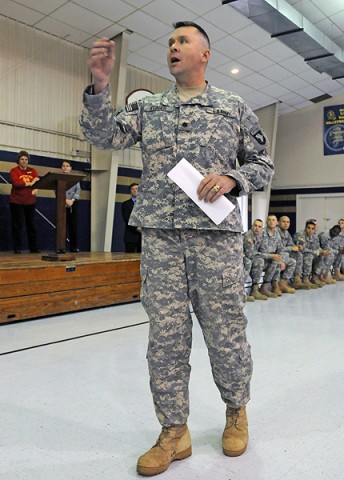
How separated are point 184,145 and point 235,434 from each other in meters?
0.98

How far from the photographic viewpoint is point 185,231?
1458 mm

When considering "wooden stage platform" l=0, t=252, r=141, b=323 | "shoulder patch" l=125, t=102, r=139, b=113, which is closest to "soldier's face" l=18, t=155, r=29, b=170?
"wooden stage platform" l=0, t=252, r=141, b=323

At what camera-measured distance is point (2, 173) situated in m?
6.45

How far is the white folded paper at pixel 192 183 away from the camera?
1.36 metres

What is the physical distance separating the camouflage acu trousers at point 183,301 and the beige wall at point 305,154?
10903 millimetres

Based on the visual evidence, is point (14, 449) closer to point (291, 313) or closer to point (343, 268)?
point (291, 313)

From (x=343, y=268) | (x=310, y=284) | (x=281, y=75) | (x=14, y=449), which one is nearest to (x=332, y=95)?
(x=281, y=75)

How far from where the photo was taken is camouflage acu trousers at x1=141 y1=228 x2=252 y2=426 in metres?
1.46

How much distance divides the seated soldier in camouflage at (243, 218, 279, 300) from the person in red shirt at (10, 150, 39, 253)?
8.70ft

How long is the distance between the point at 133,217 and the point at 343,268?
725cm

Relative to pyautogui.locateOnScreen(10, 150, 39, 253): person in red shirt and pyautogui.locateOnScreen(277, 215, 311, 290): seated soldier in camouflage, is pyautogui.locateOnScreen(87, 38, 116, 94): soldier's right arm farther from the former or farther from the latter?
pyautogui.locateOnScreen(277, 215, 311, 290): seated soldier in camouflage

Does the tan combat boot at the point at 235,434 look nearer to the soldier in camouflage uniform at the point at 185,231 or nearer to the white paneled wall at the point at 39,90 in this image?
the soldier in camouflage uniform at the point at 185,231

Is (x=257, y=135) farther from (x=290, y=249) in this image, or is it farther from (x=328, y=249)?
(x=328, y=249)

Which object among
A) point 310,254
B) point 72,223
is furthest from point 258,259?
point 72,223
